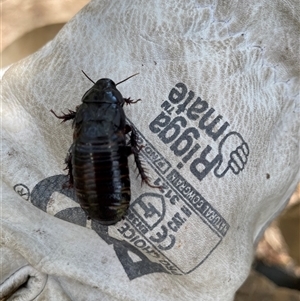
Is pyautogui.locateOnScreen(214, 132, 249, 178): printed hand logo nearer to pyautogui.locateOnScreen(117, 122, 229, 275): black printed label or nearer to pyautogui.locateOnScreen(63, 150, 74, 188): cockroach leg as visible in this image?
pyautogui.locateOnScreen(117, 122, 229, 275): black printed label

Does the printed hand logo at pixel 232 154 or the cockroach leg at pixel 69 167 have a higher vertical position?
the cockroach leg at pixel 69 167

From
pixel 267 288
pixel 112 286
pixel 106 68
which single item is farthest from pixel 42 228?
pixel 267 288

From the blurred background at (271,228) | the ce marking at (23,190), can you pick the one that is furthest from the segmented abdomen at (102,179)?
the blurred background at (271,228)

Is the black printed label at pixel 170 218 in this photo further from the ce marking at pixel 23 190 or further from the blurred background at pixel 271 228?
the blurred background at pixel 271 228

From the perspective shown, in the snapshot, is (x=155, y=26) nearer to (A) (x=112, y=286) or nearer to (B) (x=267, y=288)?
(A) (x=112, y=286)

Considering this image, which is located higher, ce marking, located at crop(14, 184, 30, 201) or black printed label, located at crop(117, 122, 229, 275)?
ce marking, located at crop(14, 184, 30, 201)

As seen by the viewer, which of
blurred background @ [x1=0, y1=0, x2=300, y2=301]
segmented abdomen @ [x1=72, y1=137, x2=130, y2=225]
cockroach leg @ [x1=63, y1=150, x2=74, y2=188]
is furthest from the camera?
blurred background @ [x1=0, y1=0, x2=300, y2=301]

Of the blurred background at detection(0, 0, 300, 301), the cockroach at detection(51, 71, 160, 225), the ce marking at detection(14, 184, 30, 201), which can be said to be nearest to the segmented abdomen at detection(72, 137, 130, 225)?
the cockroach at detection(51, 71, 160, 225)
